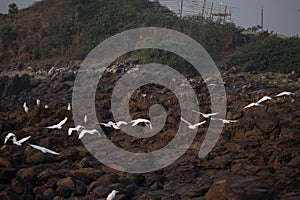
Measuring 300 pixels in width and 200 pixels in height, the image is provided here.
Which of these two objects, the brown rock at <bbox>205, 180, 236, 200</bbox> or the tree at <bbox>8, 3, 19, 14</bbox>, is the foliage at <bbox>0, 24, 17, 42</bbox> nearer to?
the tree at <bbox>8, 3, 19, 14</bbox>

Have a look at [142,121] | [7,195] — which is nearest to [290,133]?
[142,121]

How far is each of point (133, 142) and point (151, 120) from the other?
2.02m

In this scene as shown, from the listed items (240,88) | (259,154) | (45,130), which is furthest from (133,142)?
(240,88)

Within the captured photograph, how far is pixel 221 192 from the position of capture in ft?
26.7

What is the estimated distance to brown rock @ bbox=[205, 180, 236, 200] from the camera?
802 centimetres

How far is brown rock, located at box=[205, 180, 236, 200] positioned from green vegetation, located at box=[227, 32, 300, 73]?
22454mm

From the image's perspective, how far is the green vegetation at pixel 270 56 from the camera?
102 feet

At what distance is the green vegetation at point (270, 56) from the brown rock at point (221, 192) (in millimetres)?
22454

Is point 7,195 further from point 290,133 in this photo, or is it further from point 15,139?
point 290,133

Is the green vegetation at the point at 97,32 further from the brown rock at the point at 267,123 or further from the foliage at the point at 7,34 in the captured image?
the brown rock at the point at 267,123

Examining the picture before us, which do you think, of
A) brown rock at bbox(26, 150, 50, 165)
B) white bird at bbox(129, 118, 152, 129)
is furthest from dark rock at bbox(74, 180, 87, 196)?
white bird at bbox(129, 118, 152, 129)

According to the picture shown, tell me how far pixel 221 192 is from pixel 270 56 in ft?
83.5

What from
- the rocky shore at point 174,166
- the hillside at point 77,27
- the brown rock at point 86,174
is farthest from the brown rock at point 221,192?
the hillside at point 77,27

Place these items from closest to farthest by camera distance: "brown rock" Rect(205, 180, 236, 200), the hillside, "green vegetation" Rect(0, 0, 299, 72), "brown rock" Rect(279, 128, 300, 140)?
"brown rock" Rect(205, 180, 236, 200)
"brown rock" Rect(279, 128, 300, 140)
"green vegetation" Rect(0, 0, 299, 72)
the hillside
